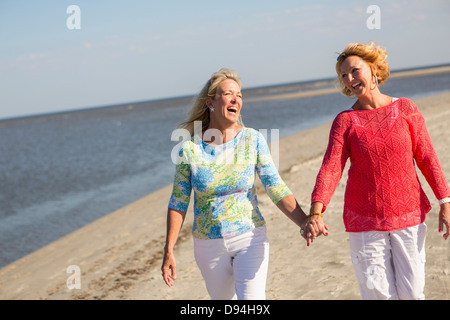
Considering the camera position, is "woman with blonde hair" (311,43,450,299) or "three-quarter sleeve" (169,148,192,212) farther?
"three-quarter sleeve" (169,148,192,212)

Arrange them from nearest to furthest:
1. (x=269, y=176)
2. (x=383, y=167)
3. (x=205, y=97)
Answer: (x=383, y=167) → (x=269, y=176) → (x=205, y=97)

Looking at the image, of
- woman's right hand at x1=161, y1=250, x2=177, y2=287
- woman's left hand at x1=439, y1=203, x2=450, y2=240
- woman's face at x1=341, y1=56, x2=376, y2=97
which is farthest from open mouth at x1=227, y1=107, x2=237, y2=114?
woman's left hand at x1=439, y1=203, x2=450, y2=240

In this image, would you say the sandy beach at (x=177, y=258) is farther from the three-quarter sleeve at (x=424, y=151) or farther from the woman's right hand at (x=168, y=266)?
the woman's right hand at (x=168, y=266)

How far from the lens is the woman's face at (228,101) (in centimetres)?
299

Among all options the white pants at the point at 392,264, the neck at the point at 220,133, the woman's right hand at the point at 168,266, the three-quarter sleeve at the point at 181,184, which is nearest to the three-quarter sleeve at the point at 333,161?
the white pants at the point at 392,264

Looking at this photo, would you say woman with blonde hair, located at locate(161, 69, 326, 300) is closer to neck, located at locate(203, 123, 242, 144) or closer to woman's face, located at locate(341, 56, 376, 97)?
neck, located at locate(203, 123, 242, 144)

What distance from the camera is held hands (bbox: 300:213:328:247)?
9.14 ft

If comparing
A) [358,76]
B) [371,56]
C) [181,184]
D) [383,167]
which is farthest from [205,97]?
[383,167]

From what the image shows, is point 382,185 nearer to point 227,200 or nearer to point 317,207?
point 317,207

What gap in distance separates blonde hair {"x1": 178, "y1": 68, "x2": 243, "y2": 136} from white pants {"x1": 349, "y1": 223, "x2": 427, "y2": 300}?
126 cm

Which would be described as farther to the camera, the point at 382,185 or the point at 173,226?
the point at 173,226

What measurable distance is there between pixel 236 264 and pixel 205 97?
114 centimetres

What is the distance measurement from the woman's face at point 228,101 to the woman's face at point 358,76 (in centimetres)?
72

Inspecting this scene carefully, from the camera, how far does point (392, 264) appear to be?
9.32 ft
